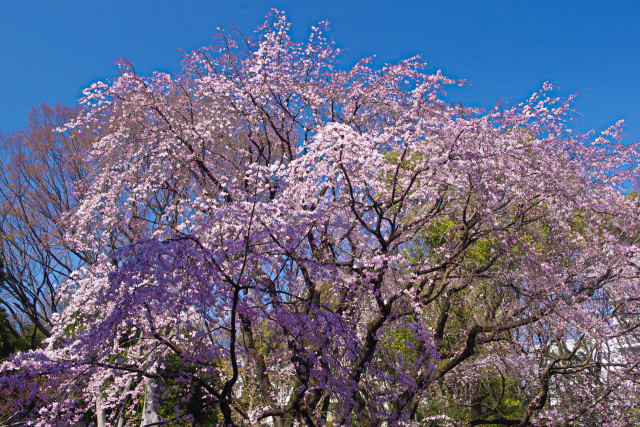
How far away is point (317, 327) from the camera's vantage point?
5148mm

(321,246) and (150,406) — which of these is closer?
(321,246)

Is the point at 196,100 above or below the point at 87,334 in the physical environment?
above

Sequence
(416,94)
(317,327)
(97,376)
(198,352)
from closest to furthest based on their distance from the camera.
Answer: (317,327)
(198,352)
(416,94)
(97,376)

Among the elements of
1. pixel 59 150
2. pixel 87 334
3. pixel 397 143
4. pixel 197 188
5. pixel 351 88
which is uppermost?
pixel 59 150

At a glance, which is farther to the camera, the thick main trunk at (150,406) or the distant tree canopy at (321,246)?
the thick main trunk at (150,406)

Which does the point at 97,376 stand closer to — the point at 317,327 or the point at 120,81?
the point at 317,327

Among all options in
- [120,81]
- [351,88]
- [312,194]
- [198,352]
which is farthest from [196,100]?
[198,352]

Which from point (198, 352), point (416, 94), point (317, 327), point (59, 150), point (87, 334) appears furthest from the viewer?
point (59, 150)

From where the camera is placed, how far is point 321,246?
5.68 m

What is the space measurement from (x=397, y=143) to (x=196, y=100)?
4.42 metres

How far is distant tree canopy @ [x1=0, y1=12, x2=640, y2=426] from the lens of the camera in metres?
4.86

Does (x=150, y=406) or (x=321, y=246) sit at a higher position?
(x=321, y=246)

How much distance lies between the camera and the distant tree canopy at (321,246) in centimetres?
486

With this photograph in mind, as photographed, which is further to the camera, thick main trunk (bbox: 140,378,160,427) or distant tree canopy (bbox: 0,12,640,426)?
thick main trunk (bbox: 140,378,160,427)
